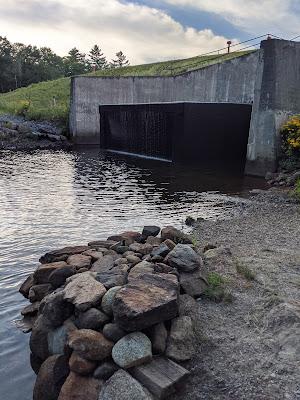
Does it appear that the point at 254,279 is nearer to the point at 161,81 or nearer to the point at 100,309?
the point at 100,309

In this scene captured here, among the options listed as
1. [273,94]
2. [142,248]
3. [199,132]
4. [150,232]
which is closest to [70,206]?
[150,232]

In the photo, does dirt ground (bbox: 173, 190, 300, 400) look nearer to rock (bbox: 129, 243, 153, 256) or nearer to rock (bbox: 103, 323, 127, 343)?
rock (bbox: 103, 323, 127, 343)

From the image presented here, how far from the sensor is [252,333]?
17.5ft

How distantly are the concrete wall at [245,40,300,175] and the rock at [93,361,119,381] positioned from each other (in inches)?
630

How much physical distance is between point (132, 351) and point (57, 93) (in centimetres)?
5023

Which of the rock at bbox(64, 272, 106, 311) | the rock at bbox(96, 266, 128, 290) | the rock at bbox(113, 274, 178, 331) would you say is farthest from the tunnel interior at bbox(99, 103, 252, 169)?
the rock at bbox(113, 274, 178, 331)

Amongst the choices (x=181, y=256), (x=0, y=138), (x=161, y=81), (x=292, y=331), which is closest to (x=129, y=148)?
(x=161, y=81)

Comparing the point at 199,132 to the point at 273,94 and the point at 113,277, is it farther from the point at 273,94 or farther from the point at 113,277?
the point at 113,277

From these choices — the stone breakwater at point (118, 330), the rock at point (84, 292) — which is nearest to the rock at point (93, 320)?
the stone breakwater at point (118, 330)

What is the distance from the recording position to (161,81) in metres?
34.3

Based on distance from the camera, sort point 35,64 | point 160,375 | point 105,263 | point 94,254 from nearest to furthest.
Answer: point 160,375, point 105,263, point 94,254, point 35,64

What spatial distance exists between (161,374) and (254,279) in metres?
2.82

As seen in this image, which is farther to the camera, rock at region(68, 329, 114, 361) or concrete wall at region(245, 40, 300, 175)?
concrete wall at region(245, 40, 300, 175)

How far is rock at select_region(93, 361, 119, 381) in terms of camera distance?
4.66 meters
